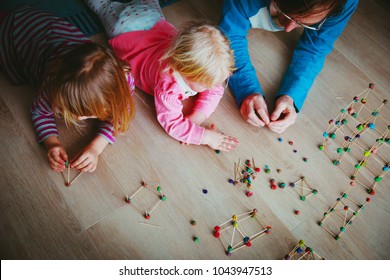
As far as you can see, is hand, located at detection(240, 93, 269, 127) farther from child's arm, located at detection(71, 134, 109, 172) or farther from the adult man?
child's arm, located at detection(71, 134, 109, 172)

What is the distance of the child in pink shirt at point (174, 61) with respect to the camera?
1.13 metres

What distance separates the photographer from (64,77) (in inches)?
40.2

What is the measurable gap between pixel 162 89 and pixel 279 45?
0.71 meters

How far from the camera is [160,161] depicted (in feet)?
4.38

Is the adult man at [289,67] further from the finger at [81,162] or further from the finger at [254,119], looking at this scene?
the finger at [81,162]

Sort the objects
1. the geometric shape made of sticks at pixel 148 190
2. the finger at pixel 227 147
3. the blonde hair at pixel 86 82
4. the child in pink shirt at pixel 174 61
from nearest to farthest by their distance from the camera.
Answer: the blonde hair at pixel 86 82 < the child in pink shirt at pixel 174 61 < the geometric shape made of sticks at pixel 148 190 < the finger at pixel 227 147

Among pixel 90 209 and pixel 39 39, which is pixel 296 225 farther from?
pixel 39 39

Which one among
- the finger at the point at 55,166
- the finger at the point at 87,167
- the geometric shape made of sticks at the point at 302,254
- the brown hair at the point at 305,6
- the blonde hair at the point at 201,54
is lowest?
the finger at the point at 55,166

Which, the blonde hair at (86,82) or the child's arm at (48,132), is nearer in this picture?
the blonde hair at (86,82)

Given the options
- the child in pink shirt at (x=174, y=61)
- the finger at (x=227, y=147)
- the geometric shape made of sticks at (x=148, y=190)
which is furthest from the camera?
the finger at (x=227, y=147)

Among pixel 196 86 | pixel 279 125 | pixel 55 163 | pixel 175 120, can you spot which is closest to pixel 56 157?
pixel 55 163

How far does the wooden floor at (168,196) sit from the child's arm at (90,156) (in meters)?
0.04

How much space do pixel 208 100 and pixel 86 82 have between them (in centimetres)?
53

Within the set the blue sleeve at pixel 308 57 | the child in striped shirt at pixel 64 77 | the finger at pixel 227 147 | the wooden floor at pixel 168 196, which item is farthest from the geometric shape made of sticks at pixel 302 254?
the child in striped shirt at pixel 64 77
